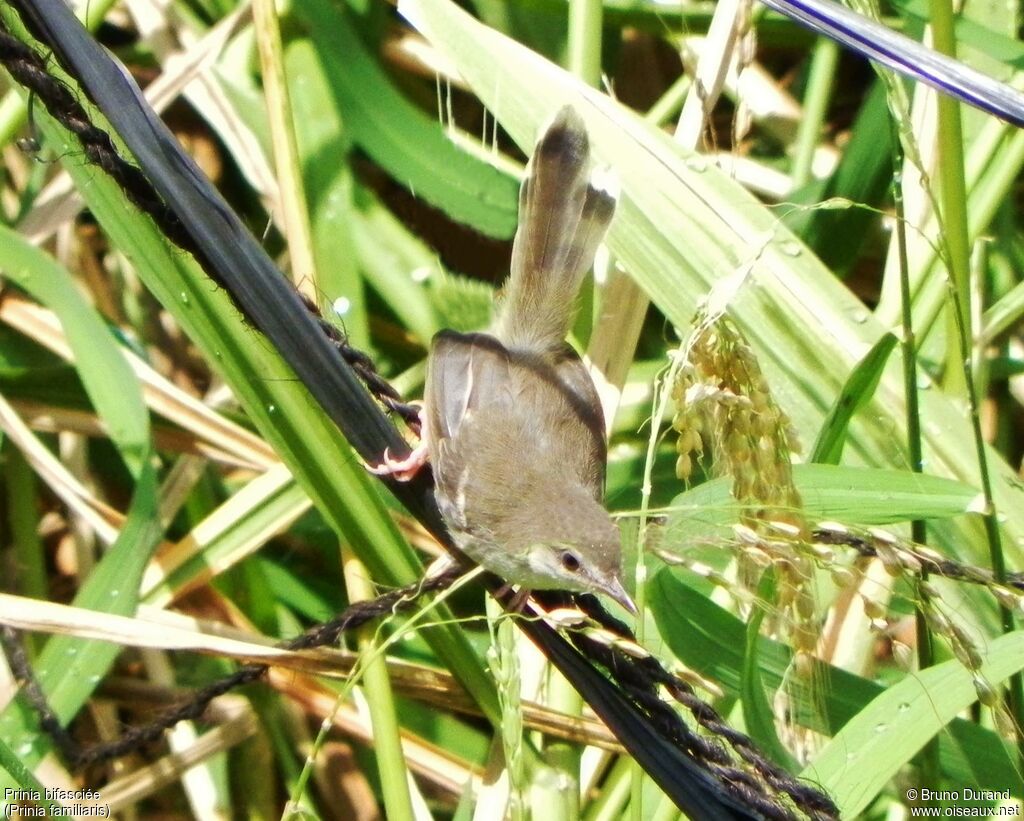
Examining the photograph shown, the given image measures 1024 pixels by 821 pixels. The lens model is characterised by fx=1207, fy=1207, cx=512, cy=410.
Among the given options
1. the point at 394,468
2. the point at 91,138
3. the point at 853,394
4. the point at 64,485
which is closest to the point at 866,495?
the point at 853,394

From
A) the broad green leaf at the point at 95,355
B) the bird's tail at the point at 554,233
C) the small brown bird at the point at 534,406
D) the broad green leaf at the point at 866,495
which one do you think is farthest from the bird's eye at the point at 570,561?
the broad green leaf at the point at 95,355

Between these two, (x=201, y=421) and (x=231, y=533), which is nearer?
(x=231, y=533)

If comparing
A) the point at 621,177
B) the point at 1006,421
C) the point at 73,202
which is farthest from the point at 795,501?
the point at 73,202

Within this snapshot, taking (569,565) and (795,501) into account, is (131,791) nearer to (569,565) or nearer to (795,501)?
(569,565)

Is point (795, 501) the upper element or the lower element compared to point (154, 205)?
lower

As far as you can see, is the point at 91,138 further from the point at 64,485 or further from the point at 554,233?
the point at 64,485

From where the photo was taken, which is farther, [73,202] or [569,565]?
[73,202]

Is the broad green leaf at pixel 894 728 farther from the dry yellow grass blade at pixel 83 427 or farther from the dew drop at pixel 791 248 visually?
the dry yellow grass blade at pixel 83 427
